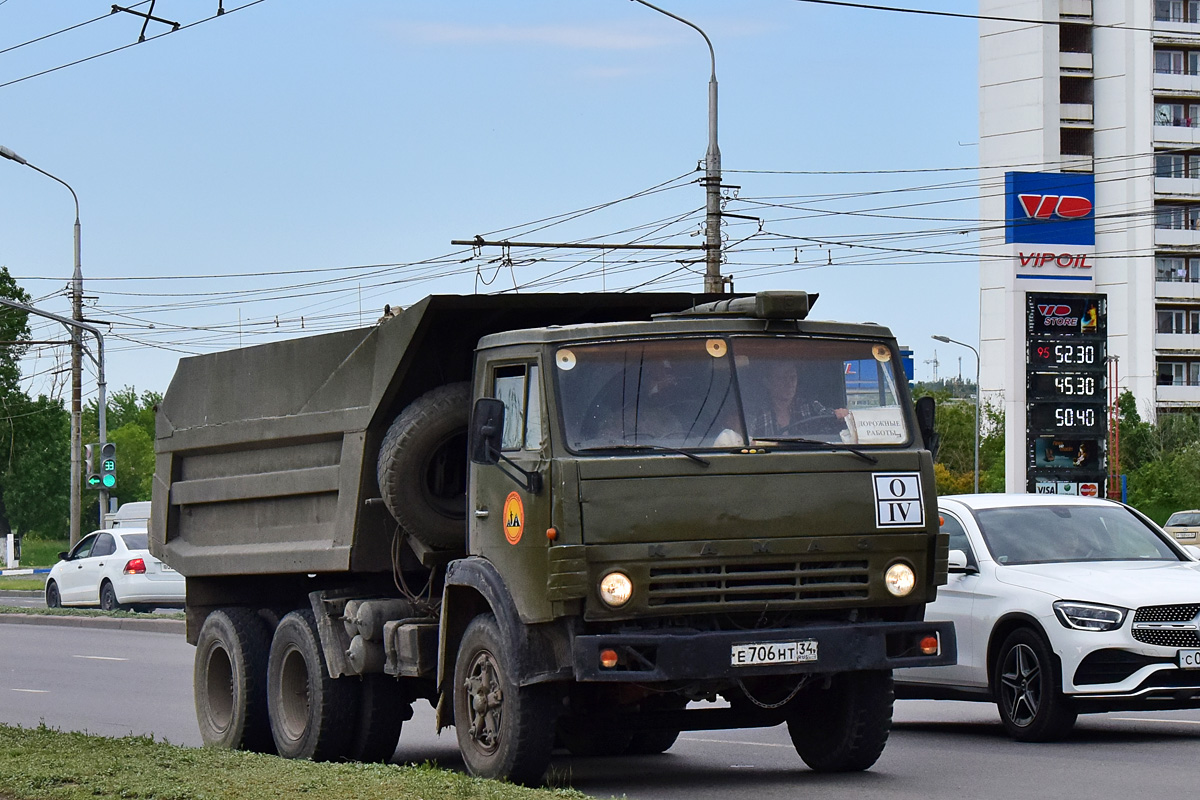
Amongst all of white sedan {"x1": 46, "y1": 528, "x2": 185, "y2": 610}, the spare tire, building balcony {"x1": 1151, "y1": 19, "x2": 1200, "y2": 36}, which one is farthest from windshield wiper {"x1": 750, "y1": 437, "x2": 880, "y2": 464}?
building balcony {"x1": 1151, "y1": 19, "x2": 1200, "y2": 36}

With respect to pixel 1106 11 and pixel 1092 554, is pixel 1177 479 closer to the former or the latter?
pixel 1106 11

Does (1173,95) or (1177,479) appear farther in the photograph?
(1173,95)

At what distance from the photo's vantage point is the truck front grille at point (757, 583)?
852cm

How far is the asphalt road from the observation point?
9.11 m

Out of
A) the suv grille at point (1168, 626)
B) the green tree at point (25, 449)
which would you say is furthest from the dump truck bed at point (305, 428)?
the green tree at point (25, 449)

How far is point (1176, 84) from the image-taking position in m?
94.4

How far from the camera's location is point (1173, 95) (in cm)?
9431

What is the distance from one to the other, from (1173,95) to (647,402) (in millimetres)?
91730

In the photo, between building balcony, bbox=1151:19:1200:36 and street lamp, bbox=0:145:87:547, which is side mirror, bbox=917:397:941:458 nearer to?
street lamp, bbox=0:145:87:547

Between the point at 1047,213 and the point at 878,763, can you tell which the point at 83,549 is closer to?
the point at 878,763

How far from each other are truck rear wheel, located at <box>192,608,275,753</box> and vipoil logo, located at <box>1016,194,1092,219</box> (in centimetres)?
5000

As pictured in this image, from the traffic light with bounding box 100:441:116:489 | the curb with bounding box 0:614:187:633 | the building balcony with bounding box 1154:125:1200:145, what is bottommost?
the curb with bounding box 0:614:187:633

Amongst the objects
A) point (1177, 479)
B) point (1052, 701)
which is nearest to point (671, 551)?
point (1052, 701)

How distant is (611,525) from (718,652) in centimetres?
76
